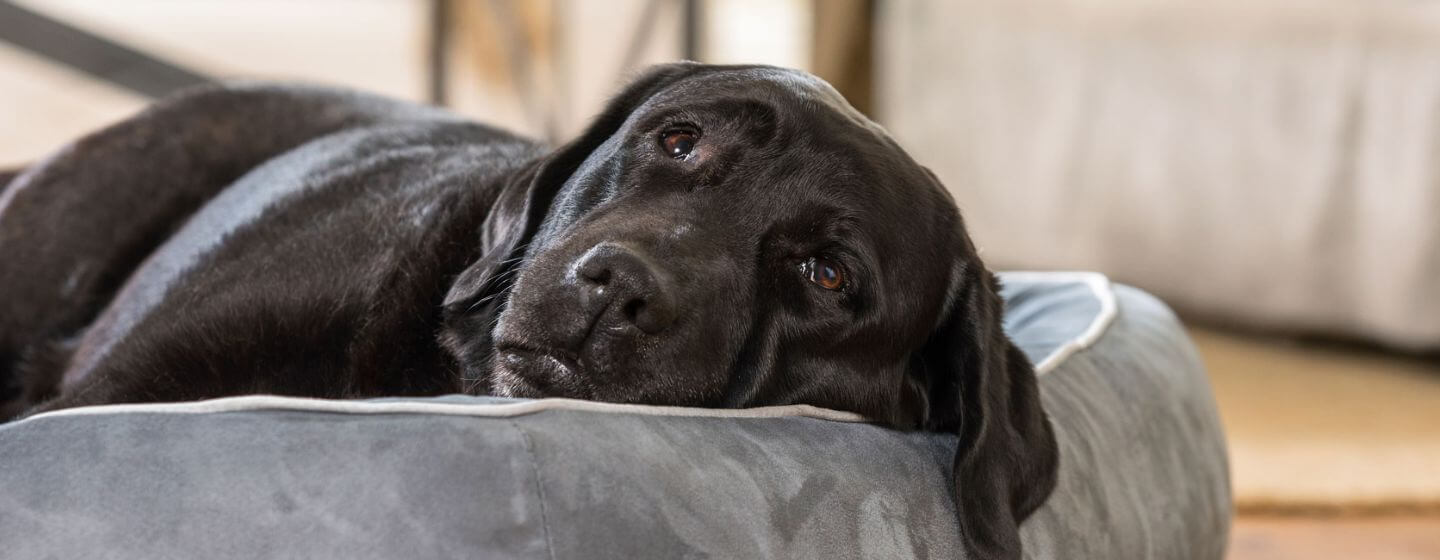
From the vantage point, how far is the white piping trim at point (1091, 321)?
236cm

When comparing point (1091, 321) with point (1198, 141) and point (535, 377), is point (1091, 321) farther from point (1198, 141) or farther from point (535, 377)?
point (1198, 141)

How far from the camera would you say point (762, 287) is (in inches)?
75.3

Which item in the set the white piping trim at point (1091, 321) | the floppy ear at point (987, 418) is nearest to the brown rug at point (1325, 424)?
the white piping trim at point (1091, 321)

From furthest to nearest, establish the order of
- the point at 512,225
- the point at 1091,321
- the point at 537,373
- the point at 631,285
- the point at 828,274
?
the point at 1091,321 → the point at 512,225 → the point at 828,274 → the point at 537,373 → the point at 631,285

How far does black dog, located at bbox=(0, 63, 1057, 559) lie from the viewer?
5.89 feet

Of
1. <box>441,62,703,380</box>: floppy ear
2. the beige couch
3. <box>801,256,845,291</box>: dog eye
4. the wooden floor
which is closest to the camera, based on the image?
<box>801,256,845,291</box>: dog eye

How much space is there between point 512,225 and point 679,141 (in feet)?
0.91

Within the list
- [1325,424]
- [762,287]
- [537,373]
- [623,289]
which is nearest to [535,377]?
[537,373]

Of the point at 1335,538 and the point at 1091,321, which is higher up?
the point at 1091,321

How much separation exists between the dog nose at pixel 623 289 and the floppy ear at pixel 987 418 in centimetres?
42

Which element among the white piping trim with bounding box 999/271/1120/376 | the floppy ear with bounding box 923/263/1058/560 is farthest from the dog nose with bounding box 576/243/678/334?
the white piping trim with bounding box 999/271/1120/376

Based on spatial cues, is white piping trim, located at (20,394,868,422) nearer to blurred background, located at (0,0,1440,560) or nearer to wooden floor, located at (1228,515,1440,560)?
wooden floor, located at (1228,515,1440,560)

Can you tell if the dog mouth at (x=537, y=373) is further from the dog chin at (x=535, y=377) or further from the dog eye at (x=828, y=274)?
the dog eye at (x=828, y=274)

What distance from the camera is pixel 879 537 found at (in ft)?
5.37
